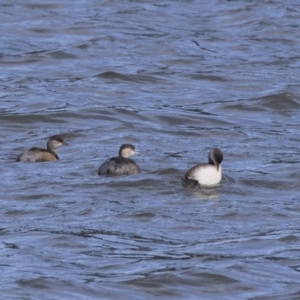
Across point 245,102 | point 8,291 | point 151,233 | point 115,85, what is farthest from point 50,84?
point 8,291

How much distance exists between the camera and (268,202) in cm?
1392

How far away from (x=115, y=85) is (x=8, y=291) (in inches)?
442

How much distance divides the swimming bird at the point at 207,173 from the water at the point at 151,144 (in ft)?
0.41

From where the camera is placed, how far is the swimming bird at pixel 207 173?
1430 cm

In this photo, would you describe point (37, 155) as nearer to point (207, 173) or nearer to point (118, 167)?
point (118, 167)

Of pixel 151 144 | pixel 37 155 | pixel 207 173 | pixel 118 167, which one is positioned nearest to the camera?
pixel 207 173

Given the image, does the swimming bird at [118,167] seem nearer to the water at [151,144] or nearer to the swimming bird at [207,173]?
the water at [151,144]

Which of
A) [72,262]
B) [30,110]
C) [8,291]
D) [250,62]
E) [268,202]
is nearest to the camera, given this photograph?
[8,291]

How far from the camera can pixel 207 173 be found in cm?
1432

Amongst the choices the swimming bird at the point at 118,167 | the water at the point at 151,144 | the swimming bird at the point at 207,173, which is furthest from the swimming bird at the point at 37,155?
the swimming bird at the point at 207,173

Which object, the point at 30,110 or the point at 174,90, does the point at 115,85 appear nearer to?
the point at 174,90

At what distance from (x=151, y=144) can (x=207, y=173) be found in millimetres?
2907

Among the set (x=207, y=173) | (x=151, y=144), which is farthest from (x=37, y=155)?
(x=207, y=173)

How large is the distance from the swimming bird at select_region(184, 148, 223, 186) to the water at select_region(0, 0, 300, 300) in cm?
13
